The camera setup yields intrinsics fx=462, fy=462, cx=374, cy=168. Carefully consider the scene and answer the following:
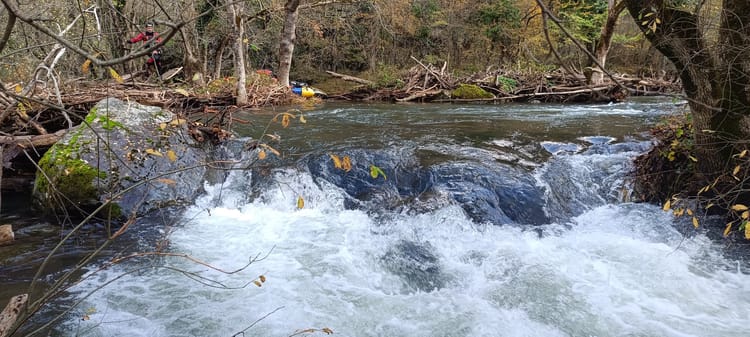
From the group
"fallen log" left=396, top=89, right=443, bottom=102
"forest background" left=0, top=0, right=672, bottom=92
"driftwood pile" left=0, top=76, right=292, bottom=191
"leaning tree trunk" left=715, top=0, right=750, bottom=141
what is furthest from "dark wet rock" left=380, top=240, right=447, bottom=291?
"forest background" left=0, top=0, right=672, bottom=92

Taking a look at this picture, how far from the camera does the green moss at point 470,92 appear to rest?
48.7ft

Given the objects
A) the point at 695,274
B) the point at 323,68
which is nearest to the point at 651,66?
the point at 323,68

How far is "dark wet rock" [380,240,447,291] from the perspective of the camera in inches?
172

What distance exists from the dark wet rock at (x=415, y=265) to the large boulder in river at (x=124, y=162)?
8.05ft

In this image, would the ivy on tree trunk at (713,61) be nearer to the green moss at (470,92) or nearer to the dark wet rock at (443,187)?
the dark wet rock at (443,187)

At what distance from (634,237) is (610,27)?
10543 millimetres

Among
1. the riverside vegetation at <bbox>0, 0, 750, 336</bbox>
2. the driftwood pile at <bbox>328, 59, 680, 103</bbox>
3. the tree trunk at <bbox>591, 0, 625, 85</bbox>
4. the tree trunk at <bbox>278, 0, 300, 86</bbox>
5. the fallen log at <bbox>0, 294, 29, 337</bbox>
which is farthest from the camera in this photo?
the driftwood pile at <bbox>328, 59, 680, 103</bbox>

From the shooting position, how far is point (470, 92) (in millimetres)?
14898

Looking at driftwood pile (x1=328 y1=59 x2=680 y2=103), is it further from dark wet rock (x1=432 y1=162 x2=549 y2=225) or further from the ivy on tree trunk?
the ivy on tree trunk

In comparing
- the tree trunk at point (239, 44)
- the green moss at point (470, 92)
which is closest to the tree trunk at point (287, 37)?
the tree trunk at point (239, 44)

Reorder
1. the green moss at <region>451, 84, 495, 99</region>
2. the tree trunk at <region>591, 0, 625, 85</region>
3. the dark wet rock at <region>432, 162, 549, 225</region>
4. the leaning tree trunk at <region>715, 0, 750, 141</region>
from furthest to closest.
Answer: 1. the green moss at <region>451, 84, 495, 99</region>
2. the tree trunk at <region>591, 0, 625, 85</region>
3. the dark wet rock at <region>432, 162, 549, 225</region>
4. the leaning tree trunk at <region>715, 0, 750, 141</region>

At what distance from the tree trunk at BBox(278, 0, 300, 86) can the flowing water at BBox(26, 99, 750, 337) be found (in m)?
7.01

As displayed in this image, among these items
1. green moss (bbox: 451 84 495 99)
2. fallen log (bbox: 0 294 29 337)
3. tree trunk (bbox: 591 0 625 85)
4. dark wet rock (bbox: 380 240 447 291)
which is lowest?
dark wet rock (bbox: 380 240 447 291)

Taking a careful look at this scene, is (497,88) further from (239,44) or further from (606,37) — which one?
(239,44)
